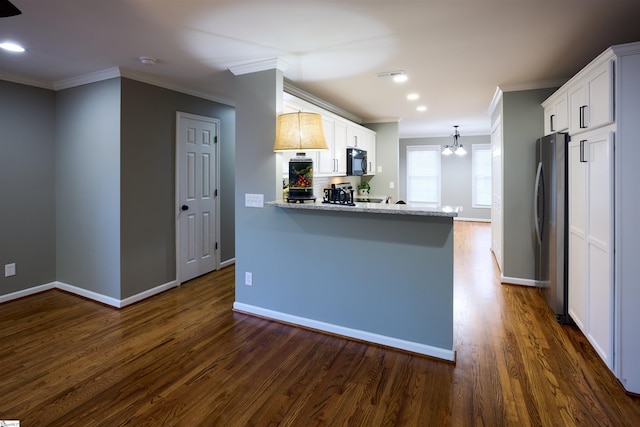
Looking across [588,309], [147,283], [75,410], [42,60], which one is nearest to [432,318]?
[588,309]

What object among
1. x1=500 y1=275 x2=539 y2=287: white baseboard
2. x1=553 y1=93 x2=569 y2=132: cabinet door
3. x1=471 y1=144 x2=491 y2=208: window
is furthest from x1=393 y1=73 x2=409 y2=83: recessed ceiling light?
x1=471 y1=144 x2=491 y2=208: window

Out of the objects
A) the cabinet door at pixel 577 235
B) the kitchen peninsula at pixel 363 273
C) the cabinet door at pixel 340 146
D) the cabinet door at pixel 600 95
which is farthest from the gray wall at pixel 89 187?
the cabinet door at pixel 577 235

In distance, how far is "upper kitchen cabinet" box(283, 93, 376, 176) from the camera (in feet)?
12.4

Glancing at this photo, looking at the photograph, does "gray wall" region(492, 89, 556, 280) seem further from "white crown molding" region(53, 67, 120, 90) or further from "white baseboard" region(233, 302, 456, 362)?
"white crown molding" region(53, 67, 120, 90)

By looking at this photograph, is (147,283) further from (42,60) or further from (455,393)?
(455,393)

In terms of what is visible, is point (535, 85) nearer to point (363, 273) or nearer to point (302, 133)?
point (302, 133)

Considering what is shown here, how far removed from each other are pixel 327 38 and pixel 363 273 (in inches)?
73.6

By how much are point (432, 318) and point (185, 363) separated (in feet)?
6.13

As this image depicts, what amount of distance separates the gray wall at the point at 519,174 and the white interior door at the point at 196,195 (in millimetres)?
3751

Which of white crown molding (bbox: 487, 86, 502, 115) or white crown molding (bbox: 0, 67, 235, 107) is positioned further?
white crown molding (bbox: 487, 86, 502, 115)

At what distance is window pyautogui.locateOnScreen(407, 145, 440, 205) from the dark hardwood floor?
6.67 meters

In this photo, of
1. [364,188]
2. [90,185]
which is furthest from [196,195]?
[364,188]

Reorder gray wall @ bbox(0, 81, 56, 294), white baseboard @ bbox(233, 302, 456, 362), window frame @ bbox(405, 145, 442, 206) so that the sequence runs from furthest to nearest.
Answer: window frame @ bbox(405, 145, 442, 206) → gray wall @ bbox(0, 81, 56, 294) → white baseboard @ bbox(233, 302, 456, 362)

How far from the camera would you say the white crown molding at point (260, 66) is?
313 cm
